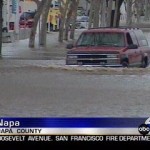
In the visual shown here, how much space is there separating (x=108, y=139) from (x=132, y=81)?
1174cm

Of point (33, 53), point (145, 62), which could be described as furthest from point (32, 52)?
point (145, 62)

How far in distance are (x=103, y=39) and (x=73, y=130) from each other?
16.1m

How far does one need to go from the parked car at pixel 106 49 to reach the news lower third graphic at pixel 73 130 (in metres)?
15.1

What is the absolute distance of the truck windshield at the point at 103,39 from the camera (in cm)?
2061

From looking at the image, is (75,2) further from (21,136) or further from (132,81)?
(21,136)

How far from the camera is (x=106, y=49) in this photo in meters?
20.0

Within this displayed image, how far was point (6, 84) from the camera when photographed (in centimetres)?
1501

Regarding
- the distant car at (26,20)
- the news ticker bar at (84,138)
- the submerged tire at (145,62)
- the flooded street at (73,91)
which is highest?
the news ticker bar at (84,138)

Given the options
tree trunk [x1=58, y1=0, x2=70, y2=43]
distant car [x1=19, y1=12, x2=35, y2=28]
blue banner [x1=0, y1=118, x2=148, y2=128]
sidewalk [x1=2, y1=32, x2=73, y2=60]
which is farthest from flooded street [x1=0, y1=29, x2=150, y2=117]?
distant car [x1=19, y1=12, x2=35, y2=28]

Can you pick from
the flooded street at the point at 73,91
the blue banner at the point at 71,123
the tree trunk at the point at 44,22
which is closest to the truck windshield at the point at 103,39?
the flooded street at the point at 73,91

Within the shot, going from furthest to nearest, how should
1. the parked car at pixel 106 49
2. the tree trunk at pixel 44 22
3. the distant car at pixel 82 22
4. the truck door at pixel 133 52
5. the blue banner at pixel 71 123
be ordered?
the distant car at pixel 82 22 → the tree trunk at pixel 44 22 → the truck door at pixel 133 52 → the parked car at pixel 106 49 → the blue banner at pixel 71 123

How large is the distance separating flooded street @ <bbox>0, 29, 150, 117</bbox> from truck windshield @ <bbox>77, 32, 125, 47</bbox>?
1.66 metres

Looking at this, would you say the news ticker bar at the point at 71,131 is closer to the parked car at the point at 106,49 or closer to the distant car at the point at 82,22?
the parked car at the point at 106,49

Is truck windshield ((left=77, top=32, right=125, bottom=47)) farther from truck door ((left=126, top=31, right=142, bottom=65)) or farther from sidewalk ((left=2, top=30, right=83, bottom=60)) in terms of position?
sidewalk ((left=2, top=30, right=83, bottom=60))
